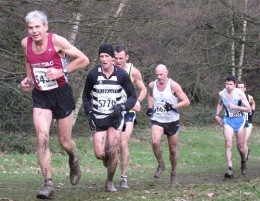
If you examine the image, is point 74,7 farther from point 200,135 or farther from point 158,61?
point 200,135

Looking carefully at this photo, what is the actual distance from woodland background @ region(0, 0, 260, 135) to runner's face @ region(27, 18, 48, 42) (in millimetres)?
6933

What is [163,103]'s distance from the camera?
38.2ft

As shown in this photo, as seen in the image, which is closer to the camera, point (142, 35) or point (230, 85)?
point (230, 85)

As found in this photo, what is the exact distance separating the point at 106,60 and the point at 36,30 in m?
1.34

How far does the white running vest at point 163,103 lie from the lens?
38.0 ft

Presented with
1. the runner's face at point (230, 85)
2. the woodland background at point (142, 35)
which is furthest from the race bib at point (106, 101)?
the woodland background at point (142, 35)

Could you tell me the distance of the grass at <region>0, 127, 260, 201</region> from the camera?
862 cm

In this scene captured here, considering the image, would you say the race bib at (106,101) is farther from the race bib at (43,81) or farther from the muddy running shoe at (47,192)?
the muddy running shoe at (47,192)

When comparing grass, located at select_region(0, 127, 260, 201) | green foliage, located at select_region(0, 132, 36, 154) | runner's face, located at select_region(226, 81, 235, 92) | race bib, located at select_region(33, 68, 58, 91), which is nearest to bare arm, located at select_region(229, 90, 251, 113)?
runner's face, located at select_region(226, 81, 235, 92)

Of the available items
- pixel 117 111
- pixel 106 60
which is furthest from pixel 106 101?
pixel 106 60

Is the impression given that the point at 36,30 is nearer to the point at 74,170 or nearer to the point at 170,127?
the point at 74,170

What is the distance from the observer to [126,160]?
34.8 ft

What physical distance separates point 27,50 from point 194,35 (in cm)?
1828

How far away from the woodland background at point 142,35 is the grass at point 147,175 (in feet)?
7.13
